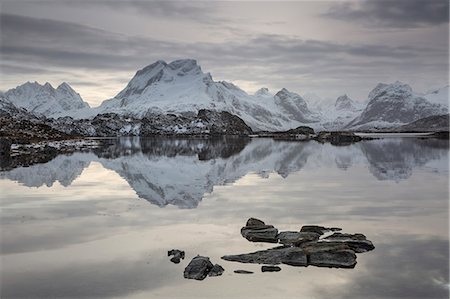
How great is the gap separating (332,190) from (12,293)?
33.0m

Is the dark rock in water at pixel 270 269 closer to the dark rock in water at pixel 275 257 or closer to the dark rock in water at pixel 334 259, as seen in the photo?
the dark rock in water at pixel 275 257

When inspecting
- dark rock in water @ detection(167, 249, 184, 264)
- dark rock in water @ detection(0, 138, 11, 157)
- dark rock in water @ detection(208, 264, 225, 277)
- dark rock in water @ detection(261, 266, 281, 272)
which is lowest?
dark rock in water @ detection(261, 266, 281, 272)

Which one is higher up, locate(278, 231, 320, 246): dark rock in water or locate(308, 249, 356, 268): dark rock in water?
locate(278, 231, 320, 246): dark rock in water

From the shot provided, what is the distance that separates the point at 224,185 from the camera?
170 ft

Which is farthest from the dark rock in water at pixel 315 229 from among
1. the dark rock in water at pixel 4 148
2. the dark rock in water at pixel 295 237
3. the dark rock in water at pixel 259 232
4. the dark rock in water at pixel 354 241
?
the dark rock in water at pixel 4 148

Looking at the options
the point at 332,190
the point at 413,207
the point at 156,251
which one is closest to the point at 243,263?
the point at 156,251

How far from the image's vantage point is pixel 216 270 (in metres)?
22.0

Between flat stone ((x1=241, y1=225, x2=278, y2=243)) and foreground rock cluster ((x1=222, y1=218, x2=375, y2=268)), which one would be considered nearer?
foreground rock cluster ((x1=222, y1=218, x2=375, y2=268))

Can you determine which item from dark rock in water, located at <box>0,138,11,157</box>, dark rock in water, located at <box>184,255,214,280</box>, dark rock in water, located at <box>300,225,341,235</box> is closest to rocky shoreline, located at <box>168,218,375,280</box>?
dark rock in water, located at <box>184,255,214,280</box>

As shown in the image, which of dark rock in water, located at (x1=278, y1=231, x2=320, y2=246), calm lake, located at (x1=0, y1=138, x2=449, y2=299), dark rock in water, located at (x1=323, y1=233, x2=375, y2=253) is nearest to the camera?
calm lake, located at (x1=0, y1=138, x2=449, y2=299)

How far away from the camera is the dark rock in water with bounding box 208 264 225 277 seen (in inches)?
857

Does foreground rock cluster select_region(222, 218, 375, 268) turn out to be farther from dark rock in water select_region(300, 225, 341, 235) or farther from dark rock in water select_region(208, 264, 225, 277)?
dark rock in water select_region(208, 264, 225, 277)

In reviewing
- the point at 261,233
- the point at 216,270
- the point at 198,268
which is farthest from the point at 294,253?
the point at 198,268

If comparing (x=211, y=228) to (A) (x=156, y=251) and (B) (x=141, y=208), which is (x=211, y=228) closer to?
(A) (x=156, y=251)
